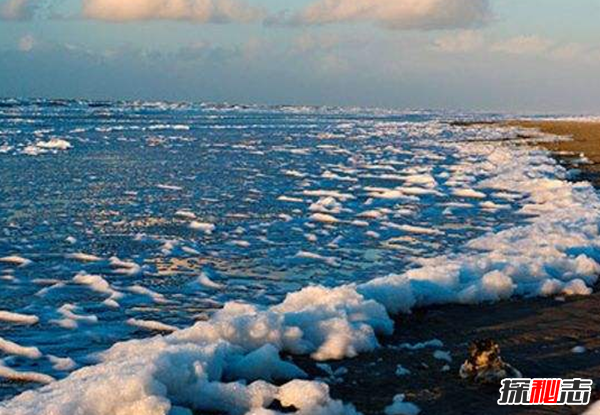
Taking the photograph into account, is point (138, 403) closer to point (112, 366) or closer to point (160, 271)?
point (112, 366)

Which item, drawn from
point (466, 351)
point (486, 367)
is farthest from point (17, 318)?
point (486, 367)

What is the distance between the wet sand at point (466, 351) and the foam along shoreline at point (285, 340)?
0.24 meters

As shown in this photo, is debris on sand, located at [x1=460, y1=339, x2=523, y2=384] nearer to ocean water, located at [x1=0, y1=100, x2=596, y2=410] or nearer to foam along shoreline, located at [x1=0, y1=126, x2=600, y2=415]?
foam along shoreline, located at [x1=0, y1=126, x2=600, y2=415]

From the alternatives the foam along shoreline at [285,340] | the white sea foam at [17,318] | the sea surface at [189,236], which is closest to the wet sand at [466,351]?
the foam along shoreline at [285,340]

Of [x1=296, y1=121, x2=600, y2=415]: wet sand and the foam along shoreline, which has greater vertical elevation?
the foam along shoreline

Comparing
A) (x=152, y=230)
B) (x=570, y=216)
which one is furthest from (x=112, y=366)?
(x=570, y=216)

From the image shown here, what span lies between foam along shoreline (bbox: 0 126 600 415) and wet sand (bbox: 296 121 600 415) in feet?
0.78

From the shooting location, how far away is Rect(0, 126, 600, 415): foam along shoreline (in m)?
5.24

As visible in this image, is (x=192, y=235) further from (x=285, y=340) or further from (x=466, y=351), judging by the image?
(x=466, y=351)

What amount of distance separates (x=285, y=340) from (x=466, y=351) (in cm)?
155

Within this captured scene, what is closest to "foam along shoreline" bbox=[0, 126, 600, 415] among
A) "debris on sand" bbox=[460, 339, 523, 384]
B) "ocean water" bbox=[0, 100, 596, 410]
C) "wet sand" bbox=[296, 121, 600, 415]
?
"wet sand" bbox=[296, 121, 600, 415]

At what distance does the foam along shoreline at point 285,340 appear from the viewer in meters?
5.24

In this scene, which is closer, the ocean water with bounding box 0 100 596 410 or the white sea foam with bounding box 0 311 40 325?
the white sea foam with bounding box 0 311 40 325

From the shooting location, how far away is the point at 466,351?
6605 mm
